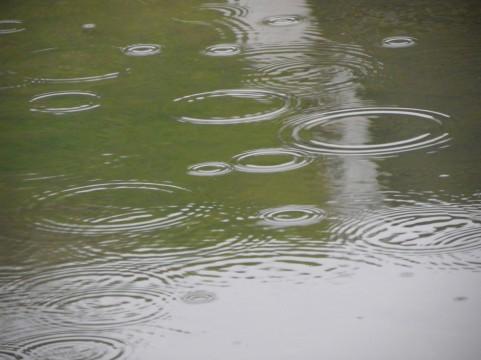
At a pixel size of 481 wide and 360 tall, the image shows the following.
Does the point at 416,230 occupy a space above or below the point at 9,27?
below

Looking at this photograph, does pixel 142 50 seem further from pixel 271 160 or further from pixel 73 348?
pixel 73 348

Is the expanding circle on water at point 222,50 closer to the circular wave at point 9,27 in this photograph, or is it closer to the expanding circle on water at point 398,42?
the expanding circle on water at point 398,42

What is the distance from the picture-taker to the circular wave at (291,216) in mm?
1915

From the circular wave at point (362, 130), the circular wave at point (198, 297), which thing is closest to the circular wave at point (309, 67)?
the circular wave at point (362, 130)

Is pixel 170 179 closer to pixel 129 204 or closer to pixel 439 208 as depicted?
pixel 129 204

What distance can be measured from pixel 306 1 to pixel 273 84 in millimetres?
727

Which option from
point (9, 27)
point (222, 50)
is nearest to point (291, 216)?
point (222, 50)

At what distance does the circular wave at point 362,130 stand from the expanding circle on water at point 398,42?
469 millimetres

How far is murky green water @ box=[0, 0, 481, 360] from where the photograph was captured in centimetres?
160

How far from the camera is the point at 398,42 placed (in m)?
2.85

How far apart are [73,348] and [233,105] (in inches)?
41.3

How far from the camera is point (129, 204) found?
2.02 m

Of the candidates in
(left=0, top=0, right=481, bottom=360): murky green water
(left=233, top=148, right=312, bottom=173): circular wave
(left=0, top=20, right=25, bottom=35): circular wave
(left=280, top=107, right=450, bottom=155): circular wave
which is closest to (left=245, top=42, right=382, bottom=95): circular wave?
(left=0, top=0, right=481, bottom=360): murky green water

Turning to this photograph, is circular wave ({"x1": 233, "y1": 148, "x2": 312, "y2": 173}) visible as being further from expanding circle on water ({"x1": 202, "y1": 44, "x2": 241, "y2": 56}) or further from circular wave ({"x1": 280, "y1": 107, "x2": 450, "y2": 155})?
expanding circle on water ({"x1": 202, "y1": 44, "x2": 241, "y2": 56})
